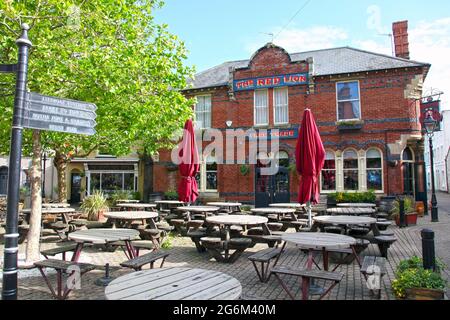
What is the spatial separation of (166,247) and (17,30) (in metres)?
5.82

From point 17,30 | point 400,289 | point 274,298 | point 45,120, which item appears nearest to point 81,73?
point 17,30

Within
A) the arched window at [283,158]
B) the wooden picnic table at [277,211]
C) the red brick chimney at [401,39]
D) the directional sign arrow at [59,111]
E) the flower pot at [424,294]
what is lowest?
the flower pot at [424,294]

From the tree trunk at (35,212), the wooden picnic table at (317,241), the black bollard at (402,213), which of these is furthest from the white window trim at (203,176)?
the wooden picnic table at (317,241)

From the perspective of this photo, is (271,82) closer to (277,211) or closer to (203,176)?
(203,176)

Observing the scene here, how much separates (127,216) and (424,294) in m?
6.10

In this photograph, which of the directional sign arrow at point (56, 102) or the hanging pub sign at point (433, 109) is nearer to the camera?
the directional sign arrow at point (56, 102)

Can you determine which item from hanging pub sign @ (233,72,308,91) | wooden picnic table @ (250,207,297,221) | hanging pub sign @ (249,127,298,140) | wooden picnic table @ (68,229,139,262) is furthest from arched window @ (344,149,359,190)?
wooden picnic table @ (68,229,139,262)

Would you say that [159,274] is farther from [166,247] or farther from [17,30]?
[17,30]

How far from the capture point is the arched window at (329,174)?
16.6m

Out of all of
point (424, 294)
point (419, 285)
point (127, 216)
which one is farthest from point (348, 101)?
point (424, 294)

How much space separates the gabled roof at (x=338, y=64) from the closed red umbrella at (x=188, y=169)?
24.8ft

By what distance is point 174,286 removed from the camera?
3285 mm

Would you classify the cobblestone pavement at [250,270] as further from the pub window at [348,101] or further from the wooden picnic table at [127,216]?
the pub window at [348,101]

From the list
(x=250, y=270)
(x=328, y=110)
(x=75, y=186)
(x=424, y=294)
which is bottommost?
(x=250, y=270)
